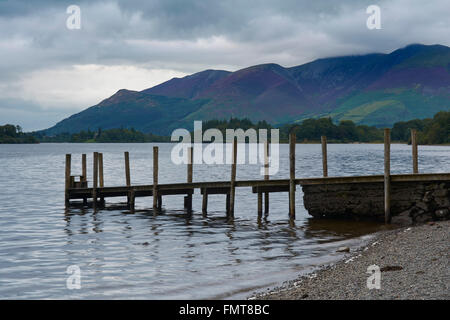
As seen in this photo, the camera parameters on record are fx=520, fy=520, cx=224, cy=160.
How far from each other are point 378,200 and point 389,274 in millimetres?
10923

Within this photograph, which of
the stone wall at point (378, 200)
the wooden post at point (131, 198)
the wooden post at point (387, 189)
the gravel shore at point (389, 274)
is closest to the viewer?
the gravel shore at point (389, 274)

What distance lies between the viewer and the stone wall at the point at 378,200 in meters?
21.0

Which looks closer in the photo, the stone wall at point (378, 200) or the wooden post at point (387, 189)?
the stone wall at point (378, 200)

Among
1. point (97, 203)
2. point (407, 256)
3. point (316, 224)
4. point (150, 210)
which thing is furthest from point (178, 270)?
point (97, 203)

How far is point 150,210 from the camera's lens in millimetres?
30703

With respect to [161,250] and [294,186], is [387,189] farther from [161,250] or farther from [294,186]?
[161,250]

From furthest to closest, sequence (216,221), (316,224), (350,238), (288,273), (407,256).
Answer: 1. (216,221)
2. (316,224)
3. (350,238)
4. (288,273)
5. (407,256)

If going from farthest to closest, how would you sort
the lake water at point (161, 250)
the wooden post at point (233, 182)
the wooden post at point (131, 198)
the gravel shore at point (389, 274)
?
the wooden post at point (131, 198) < the wooden post at point (233, 182) < the lake water at point (161, 250) < the gravel shore at point (389, 274)

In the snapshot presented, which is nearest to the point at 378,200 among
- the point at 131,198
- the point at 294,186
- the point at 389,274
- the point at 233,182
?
the point at 294,186

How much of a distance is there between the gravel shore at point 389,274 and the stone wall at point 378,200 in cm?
364

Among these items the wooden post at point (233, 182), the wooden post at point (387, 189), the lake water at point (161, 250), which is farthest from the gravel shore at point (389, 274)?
the wooden post at point (233, 182)

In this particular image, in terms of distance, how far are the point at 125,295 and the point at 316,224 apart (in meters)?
12.6

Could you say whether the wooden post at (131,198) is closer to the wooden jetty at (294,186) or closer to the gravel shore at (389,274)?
the wooden jetty at (294,186)

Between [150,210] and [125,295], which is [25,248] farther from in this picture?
[150,210]
